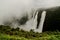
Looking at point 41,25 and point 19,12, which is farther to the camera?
point 19,12

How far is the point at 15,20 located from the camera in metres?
49.8

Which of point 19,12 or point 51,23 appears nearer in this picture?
point 51,23

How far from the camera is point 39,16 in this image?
4328 centimetres

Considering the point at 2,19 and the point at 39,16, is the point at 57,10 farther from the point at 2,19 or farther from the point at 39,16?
the point at 2,19

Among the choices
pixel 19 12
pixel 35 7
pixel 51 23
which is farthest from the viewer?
pixel 19 12

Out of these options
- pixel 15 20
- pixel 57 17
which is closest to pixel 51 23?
pixel 57 17

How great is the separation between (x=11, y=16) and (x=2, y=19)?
2.18 meters

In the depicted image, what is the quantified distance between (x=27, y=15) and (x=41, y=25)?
24.5ft

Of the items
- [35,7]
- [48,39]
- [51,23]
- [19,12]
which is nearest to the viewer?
[48,39]

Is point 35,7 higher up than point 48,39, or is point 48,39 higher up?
point 35,7

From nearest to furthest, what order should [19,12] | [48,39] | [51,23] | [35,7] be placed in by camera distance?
[48,39], [51,23], [35,7], [19,12]

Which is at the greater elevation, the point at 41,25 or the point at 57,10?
the point at 57,10

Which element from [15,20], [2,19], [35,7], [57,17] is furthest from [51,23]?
[2,19]

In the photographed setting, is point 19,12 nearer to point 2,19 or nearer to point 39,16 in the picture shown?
point 2,19
